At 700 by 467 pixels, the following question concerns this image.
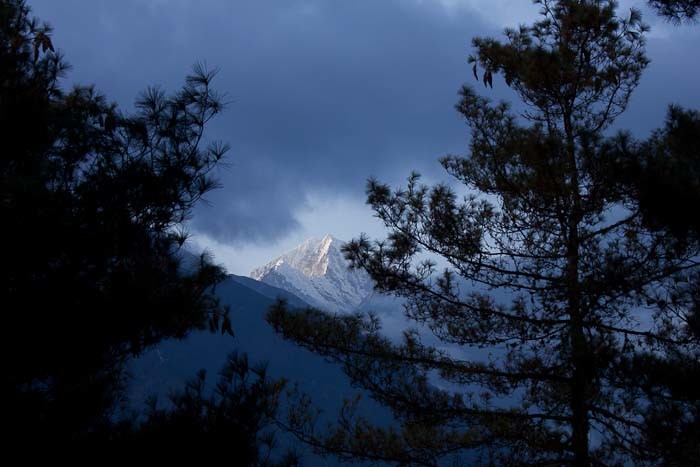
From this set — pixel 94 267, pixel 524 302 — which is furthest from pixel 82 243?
pixel 524 302

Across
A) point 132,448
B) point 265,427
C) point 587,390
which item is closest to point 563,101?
point 587,390

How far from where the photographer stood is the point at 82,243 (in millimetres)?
5453

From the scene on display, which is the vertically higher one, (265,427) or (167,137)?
(167,137)

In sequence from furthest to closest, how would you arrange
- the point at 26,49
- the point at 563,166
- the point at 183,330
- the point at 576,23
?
the point at 576,23 → the point at 563,166 → the point at 26,49 → the point at 183,330

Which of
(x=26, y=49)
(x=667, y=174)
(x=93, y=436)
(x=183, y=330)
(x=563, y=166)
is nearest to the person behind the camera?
(x=93, y=436)

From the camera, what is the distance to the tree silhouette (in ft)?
16.1

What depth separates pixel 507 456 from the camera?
25.8ft

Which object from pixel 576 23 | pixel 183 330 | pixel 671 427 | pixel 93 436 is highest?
pixel 576 23

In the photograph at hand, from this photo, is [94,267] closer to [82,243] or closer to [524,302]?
[82,243]

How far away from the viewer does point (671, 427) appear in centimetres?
648

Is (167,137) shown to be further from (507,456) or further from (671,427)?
(671,427)

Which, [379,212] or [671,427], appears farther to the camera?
[379,212]

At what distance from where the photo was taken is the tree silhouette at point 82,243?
4902 mm

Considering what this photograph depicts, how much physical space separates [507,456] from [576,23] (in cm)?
624
